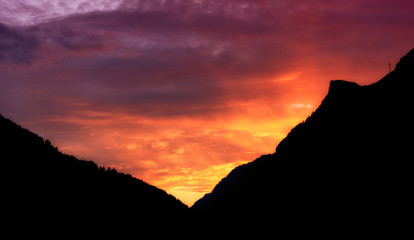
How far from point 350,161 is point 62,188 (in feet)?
216

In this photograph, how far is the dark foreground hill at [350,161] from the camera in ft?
260

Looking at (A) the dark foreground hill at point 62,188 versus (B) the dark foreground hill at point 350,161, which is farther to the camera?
(B) the dark foreground hill at point 350,161

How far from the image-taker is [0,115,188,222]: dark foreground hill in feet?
140

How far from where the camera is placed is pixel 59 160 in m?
56.4

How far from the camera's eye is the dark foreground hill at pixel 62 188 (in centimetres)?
4256

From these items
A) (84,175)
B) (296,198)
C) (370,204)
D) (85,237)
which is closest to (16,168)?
(85,237)

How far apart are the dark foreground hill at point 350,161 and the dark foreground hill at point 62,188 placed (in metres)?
36.5

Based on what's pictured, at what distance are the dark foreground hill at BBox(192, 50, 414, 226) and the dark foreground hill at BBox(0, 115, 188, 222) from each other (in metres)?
36.5

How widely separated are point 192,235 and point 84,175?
24.0 metres

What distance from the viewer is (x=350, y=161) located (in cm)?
9400

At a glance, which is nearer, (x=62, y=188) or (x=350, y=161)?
(x=62, y=188)

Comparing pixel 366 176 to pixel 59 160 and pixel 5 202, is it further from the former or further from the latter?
pixel 5 202

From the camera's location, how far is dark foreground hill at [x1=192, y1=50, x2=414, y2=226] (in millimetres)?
79188

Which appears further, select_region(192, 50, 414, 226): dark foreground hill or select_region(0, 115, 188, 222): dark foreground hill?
select_region(192, 50, 414, 226): dark foreground hill
